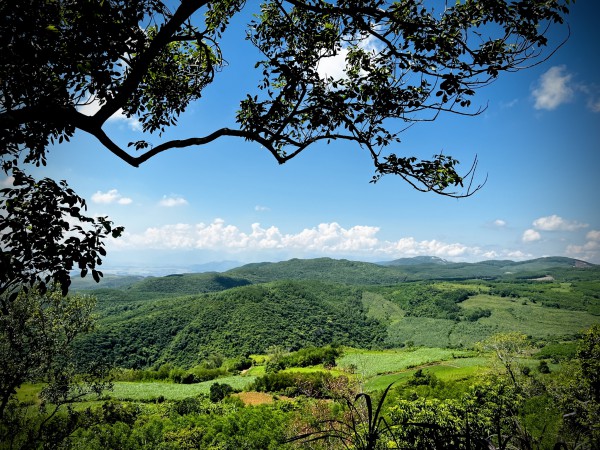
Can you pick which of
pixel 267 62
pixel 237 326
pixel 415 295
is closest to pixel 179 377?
pixel 237 326

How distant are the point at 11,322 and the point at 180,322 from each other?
114979 mm

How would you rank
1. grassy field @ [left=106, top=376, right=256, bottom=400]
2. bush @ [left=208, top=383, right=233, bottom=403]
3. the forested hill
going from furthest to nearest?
the forested hill < grassy field @ [left=106, top=376, right=256, bottom=400] < bush @ [left=208, top=383, right=233, bottom=403]

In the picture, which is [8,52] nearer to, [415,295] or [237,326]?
[237,326]

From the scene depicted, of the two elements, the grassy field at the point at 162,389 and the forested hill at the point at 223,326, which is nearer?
the grassy field at the point at 162,389

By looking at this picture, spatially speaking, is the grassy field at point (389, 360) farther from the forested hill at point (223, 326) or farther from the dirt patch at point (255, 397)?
the forested hill at point (223, 326)

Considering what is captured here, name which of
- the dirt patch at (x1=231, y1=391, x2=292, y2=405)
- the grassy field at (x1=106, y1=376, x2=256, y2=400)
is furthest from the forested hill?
the dirt patch at (x1=231, y1=391, x2=292, y2=405)

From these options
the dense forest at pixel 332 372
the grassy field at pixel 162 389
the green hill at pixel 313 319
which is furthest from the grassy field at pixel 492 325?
the grassy field at pixel 162 389

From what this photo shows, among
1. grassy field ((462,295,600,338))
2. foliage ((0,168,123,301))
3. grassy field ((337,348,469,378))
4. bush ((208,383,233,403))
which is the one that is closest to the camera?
foliage ((0,168,123,301))

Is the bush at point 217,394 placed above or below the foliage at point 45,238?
below

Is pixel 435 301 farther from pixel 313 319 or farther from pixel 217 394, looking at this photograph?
pixel 217 394

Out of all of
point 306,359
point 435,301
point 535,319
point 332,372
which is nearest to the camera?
point 332,372

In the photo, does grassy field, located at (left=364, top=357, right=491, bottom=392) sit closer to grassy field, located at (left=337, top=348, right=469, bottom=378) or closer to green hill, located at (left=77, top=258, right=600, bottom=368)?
grassy field, located at (left=337, top=348, right=469, bottom=378)

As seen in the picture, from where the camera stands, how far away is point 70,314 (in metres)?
13.9

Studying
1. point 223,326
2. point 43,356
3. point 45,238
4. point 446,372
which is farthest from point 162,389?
point 45,238
